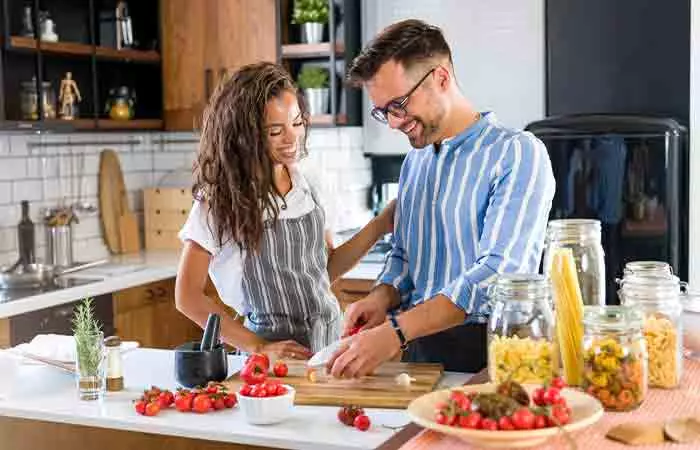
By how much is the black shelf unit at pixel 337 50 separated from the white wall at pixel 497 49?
253mm

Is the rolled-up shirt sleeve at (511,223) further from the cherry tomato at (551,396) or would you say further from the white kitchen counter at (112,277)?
the white kitchen counter at (112,277)

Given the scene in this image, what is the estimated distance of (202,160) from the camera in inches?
109

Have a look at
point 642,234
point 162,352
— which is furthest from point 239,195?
point 642,234

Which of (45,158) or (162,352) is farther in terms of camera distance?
(45,158)

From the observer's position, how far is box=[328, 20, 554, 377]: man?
7.61 feet

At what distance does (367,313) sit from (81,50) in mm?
2297

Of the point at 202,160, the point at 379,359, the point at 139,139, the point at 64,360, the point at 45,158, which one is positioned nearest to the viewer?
the point at 379,359

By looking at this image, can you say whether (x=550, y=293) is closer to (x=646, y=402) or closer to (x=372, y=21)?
(x=646, y=402)

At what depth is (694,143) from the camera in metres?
4.29

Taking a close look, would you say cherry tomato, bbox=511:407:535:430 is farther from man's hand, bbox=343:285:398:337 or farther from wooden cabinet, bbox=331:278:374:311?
wooden cabinet, bbox=331:278:374:311

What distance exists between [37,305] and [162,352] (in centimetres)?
102

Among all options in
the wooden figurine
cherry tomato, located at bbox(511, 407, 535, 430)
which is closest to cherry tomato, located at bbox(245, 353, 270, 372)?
cherry tomato, located at bbox(511, 407, 535, 430)

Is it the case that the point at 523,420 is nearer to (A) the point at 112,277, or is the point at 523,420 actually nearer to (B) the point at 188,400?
(B) the point at 188,400

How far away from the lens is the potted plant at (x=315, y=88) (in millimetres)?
5219
